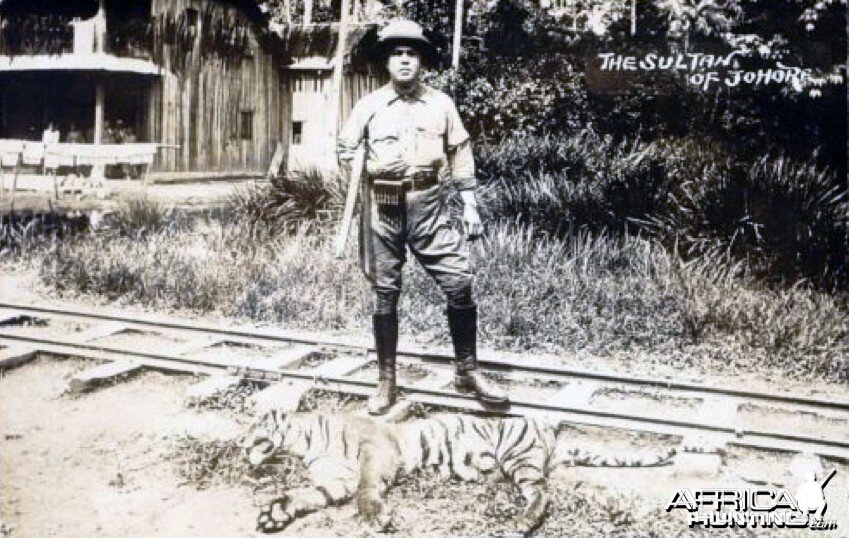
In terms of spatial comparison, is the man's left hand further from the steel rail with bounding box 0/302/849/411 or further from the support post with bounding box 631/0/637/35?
the support post with bounding box 631/0/637/35

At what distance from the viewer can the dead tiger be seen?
375cm

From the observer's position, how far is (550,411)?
4410mm

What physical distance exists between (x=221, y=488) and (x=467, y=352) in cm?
165

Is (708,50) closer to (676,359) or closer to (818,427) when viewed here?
(676,359)

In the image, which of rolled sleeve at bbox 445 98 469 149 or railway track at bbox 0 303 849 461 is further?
rolled sleeve at bbox 445 98 469 149

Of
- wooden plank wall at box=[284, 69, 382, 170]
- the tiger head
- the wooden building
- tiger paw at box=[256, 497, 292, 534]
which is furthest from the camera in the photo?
the wooden building

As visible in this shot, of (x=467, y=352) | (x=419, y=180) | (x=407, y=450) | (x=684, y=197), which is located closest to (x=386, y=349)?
(x=467, y=352)

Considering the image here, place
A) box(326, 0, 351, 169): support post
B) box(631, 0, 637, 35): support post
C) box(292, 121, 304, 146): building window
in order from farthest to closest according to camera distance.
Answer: box(292, 121, 304, 146): building window
box(326, 0, 351, 169): support post
box(631, 0, 637, 35): support post

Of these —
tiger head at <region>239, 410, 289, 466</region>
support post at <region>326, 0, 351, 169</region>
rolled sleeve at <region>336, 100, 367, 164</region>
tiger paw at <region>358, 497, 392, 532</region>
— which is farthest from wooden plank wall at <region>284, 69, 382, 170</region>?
tiger paw at <region>358, 497, 392, 532</region>

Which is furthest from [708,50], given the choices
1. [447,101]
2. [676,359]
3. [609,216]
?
[447,101]

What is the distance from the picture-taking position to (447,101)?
14.9 ft

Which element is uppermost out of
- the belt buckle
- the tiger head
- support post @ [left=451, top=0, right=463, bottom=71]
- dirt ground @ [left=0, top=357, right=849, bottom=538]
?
support post @ [left=451, top=0, right=463, bottom=71]

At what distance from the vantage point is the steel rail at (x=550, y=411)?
4027mm

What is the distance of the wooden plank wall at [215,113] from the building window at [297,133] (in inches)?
6.2
